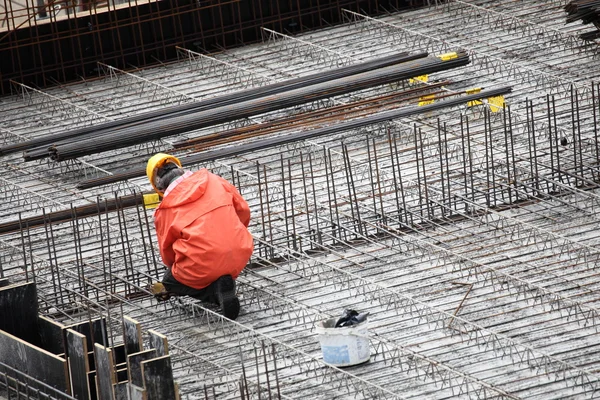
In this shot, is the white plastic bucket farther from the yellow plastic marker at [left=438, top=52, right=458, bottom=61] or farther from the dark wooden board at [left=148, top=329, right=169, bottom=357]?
the yellow plastic marker at [left=438, top=52, right=458, bottom=61]

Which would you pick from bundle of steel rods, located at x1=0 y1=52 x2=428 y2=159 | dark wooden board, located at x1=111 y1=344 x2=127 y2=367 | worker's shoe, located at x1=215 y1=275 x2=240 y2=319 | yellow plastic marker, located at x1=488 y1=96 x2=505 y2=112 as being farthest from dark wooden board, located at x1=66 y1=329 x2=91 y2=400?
yellow plastic marker, located at x1=488 y1=96 x2=505 y2=112

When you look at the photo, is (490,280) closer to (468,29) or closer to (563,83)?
(563,83)

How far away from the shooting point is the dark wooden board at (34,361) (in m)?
14.0

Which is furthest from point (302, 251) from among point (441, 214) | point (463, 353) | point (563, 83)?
point (563, 83)

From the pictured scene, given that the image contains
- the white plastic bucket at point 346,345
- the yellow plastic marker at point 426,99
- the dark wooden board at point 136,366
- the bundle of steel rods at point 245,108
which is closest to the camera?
the dark wooden board at point 136,366

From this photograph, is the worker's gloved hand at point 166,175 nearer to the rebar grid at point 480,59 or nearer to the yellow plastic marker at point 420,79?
the rebar grid at point 480,59

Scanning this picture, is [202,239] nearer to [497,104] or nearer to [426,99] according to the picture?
[426,99]

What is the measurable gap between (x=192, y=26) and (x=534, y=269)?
9077mm

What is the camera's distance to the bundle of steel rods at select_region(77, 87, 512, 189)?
61.7ft

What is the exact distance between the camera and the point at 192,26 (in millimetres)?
23969

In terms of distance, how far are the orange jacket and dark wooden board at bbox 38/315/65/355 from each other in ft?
4.80

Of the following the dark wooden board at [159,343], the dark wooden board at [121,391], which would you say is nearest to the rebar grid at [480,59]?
the dark wooden board at [159,343]

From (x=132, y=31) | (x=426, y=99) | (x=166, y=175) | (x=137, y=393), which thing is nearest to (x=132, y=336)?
(x=137, y=393)

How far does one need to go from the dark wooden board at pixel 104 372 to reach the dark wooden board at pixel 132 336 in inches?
8.9
